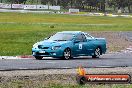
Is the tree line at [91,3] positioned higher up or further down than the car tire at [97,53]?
further down

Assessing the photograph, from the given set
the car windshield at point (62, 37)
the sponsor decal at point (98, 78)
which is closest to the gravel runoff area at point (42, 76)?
the sponsor decal at point (98, 78)

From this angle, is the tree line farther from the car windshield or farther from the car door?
the car windshield

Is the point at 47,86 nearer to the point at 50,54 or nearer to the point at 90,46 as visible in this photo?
the point at 50,54

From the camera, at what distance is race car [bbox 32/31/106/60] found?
2419 cm

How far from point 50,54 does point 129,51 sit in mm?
9741

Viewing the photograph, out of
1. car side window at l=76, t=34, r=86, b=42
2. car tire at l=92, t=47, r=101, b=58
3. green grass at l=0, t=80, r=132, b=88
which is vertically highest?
green grass at l=0, t=80, r=132, b=88

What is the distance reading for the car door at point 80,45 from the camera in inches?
992

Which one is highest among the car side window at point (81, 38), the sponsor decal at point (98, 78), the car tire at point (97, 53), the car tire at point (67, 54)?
the sponsor decal at point (98, 78)

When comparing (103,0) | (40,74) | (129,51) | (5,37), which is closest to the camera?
(40,74)

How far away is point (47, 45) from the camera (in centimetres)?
2431

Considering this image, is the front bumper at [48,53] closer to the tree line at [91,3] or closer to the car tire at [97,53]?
the car tire at [97,53]

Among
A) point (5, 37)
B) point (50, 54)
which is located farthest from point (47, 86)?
point (5, 37)

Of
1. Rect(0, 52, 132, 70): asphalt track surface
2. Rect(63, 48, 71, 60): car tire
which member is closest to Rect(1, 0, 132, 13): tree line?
Rect(63, 48, 71, 60): car tire

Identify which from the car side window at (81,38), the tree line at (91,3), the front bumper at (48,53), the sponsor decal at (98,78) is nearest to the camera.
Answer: the sponsor decal at (98,78)
